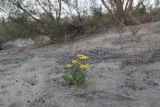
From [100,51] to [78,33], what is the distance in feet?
10.3

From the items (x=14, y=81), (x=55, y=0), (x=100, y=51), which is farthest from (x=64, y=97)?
(x=55, y=0)

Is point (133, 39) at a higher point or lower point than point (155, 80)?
higher

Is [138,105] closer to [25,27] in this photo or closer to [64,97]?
[64,97]

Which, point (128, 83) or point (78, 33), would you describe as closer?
point (128, 83)

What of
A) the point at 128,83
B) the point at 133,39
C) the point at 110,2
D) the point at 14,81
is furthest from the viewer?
the point at 110,2

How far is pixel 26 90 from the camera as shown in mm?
3109

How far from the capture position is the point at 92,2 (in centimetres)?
780

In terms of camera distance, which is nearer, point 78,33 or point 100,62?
point 100,62

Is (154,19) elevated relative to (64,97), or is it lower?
elevated

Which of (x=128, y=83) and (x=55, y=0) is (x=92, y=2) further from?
(x=128, y=83)

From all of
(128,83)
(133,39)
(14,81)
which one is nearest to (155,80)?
(128,83)

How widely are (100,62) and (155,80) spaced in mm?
1522

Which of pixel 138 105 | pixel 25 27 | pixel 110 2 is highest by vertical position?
pixel 110 2

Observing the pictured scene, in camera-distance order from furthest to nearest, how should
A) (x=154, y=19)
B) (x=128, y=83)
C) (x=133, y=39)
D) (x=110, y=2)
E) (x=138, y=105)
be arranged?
1. (x=154, y=19)
2. (x=110, y=2)
3. (x=133, y=39)
4. (x=128, y=83)
5. (x=138, y=105)
